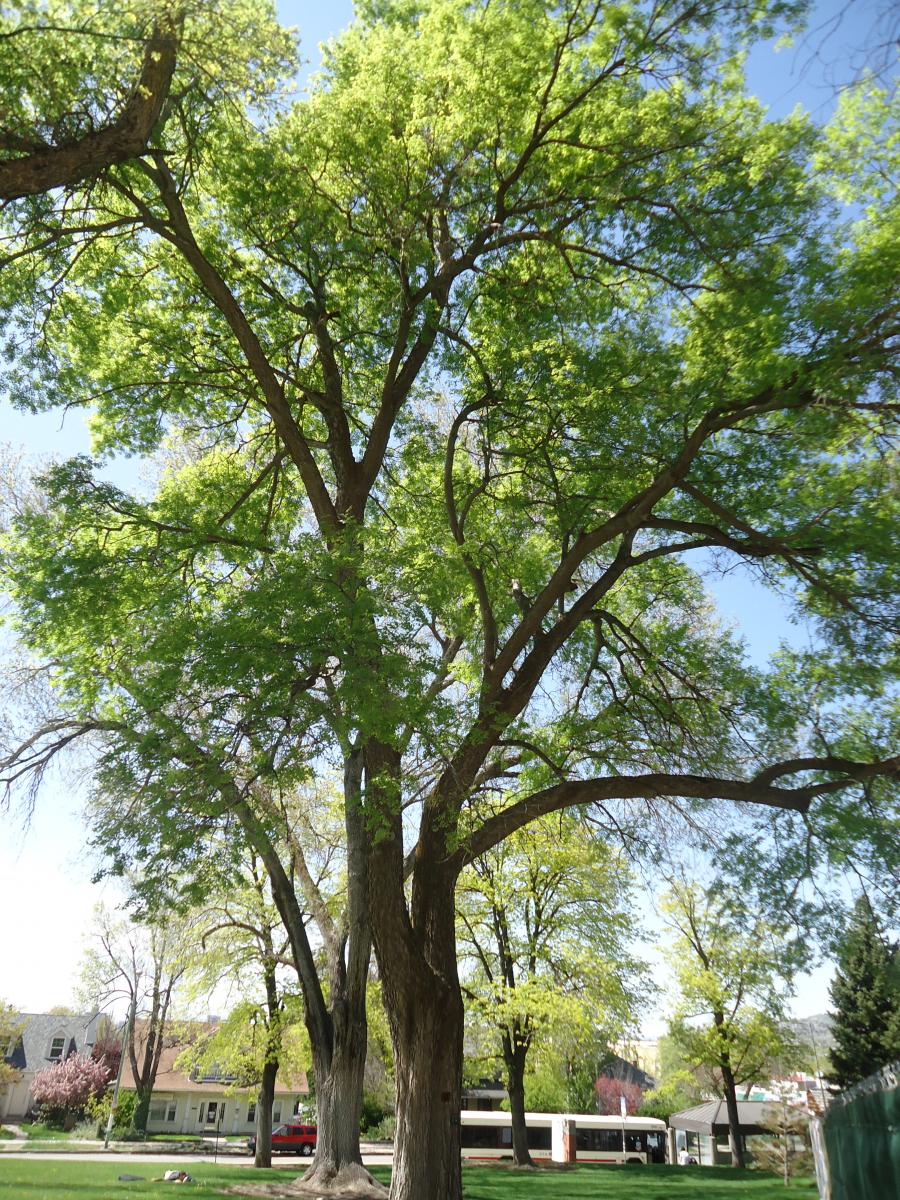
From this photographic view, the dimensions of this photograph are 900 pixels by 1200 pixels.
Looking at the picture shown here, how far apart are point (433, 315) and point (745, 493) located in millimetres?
4363

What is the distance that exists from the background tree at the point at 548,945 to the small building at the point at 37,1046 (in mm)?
35460

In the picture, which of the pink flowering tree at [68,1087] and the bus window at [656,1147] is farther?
the bus window at [656,1147]

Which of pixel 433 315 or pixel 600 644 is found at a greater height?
pixel 433 315

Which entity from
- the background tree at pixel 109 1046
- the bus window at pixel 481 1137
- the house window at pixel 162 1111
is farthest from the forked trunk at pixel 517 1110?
the house window at pixel 162 1111

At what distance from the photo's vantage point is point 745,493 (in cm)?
1048

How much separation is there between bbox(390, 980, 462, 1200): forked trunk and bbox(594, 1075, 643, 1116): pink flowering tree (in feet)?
206

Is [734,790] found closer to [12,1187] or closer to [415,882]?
[415,882]

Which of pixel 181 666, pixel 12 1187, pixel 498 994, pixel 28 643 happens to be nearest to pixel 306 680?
pixel 181 666

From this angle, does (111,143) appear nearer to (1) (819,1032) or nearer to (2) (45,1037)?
(1) (819,1032)

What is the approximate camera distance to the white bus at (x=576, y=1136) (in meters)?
45.8

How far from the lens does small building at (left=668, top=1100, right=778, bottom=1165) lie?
50.5 meters

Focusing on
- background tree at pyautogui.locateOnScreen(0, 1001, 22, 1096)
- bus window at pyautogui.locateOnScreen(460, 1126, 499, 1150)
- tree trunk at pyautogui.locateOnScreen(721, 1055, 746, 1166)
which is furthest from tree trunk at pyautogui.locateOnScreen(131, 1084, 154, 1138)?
tree trunk at pyautogui.locateOnScreen(721, 1055, 746, 1166)

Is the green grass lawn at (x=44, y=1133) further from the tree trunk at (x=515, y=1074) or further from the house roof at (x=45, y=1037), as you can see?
the tree trunk at (x=515, y=1074)

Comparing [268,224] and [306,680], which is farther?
[268,224]
